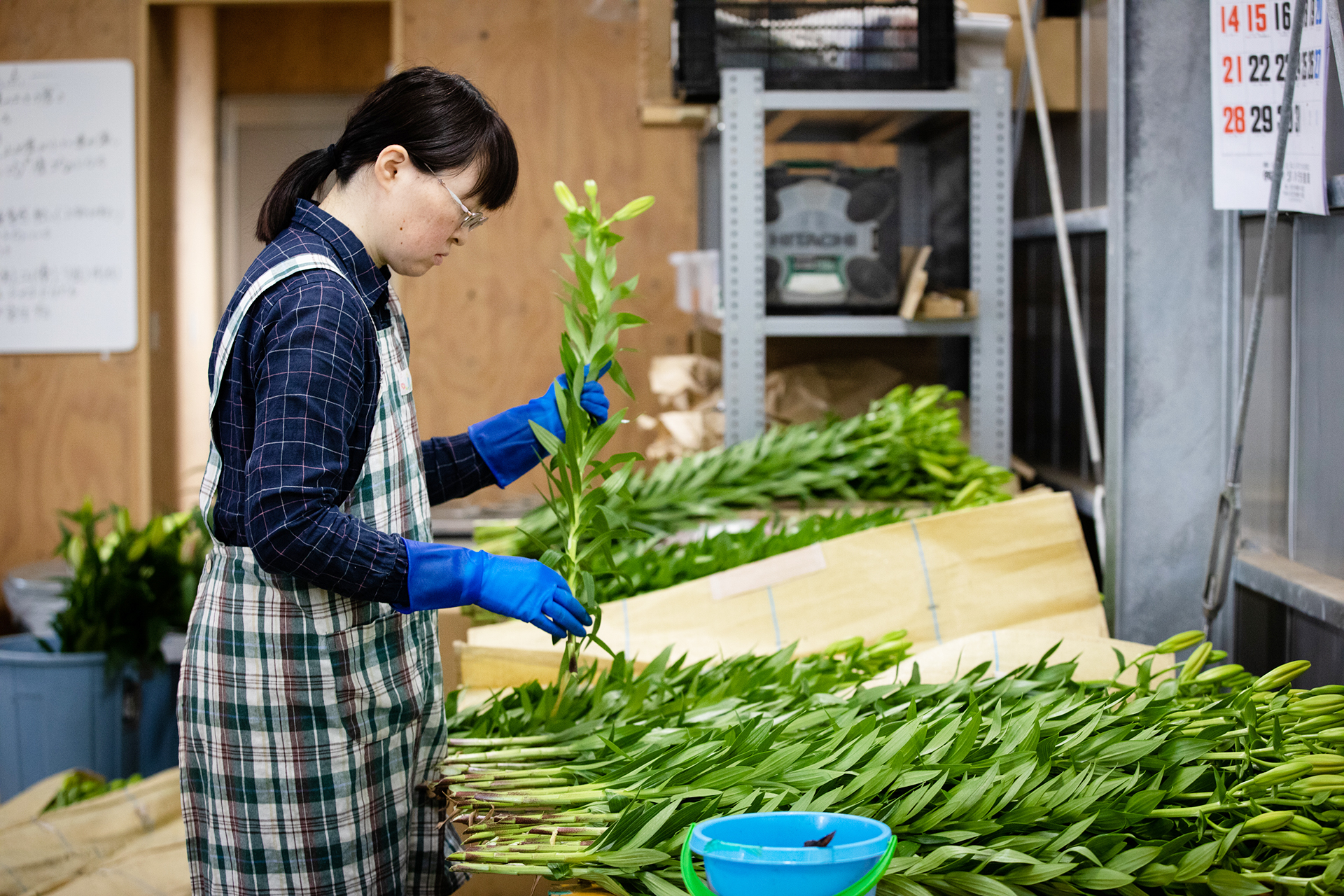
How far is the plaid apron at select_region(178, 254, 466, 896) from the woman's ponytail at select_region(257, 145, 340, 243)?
14cm

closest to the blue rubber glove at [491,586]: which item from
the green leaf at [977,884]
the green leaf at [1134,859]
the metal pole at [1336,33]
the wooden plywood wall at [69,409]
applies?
the green leaf at [977,884]

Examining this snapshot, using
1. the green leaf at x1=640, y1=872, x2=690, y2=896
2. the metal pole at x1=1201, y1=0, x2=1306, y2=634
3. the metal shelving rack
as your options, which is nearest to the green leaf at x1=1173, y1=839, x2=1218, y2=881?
the green leaf at x1=640, y1=872, x2=690, y2=896

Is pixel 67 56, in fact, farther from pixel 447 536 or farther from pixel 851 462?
pixel 851 462

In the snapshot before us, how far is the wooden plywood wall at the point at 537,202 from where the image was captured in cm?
398

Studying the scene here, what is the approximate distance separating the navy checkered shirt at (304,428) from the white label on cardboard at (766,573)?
81 cm

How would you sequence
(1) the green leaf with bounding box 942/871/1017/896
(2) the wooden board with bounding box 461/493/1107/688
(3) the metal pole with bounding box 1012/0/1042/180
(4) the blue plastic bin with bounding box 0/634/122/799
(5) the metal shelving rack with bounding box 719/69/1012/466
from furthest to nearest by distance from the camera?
(3) the metal pole with bounding box 1012/0/1042/180
(4) the blue plastic bin with bounding box 0/634/122/799
(5) the metal shelving rack with bounding box 719/69/1012/466
(2) the wooden board with bounding box 461/493/1107/688
(1) the green leaf with bounding box 942/871/1017/896

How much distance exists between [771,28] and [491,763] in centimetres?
196

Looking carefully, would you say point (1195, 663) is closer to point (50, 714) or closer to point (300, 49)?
point (50, 714)

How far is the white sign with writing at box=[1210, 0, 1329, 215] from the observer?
1.54 metres

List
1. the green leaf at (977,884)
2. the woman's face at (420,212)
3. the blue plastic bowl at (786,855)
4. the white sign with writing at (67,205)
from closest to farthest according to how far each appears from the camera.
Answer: the blue plastic bowl at (786,855) → the green leaf at (977,884) → the woman's face at (420,212) → the white sign with writing at (67,205)

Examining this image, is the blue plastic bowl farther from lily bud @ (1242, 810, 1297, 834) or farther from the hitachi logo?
the hitachi logo

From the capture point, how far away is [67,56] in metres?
3.96

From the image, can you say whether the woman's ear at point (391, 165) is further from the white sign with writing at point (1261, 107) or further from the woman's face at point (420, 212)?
the white sign with writing at point (1261, 107)

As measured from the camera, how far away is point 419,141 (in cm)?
125
